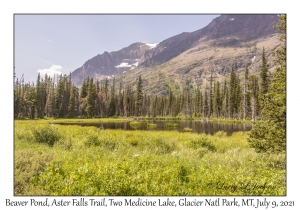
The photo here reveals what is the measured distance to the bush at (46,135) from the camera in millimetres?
15594

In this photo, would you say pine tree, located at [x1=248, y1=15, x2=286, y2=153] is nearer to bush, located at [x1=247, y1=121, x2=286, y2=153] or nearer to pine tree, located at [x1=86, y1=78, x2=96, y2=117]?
bush, located at [x1=247, y1=121, x2=286, y2=153]

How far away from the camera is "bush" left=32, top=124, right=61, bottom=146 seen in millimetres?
15594

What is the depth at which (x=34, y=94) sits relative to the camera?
231 ft

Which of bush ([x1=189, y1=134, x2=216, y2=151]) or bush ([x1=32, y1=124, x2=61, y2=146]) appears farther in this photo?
bush ([x1=189, y1=134, x2=216, y2=151])

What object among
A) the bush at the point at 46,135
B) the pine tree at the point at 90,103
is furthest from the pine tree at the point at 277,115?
the pine tree at the point at 90,103

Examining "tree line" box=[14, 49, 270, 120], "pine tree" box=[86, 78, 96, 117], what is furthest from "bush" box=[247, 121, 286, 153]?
"pine tree" box=[86, 78, 96, 117]

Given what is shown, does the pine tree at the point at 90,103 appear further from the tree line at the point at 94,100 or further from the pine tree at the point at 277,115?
the pine tree at the point at 277,115

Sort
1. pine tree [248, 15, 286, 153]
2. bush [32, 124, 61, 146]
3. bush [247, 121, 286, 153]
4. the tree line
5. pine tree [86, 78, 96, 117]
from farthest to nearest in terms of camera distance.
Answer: pine tree [86, 78, 96, 117]
the tree line
bush [32, 124, 61, 146]
bush [247, 121, 286, 153]
pine tree [248, 15, 286, 153]

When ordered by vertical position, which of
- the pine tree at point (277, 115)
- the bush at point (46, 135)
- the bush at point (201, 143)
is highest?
the pine tree at point (277, 115)

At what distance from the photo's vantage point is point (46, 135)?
1593 cm

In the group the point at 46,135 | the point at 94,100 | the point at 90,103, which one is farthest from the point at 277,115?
the point at 94,100
